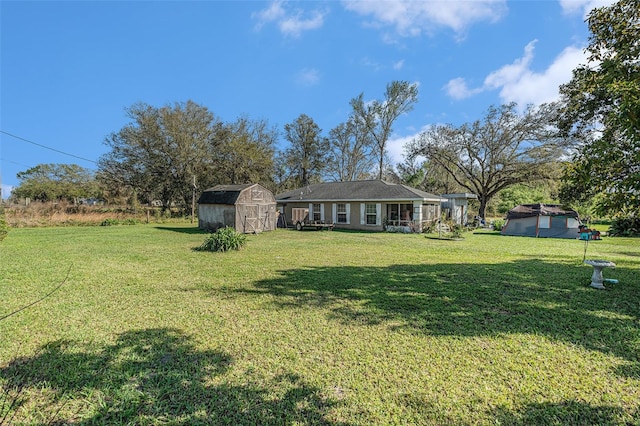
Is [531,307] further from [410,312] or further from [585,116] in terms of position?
[585,116]

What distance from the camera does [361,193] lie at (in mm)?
18750

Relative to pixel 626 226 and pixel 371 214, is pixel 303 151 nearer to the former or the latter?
pixel 371 214

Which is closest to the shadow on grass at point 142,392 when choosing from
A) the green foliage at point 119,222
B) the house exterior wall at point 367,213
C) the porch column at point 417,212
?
the porch column at point 417,212

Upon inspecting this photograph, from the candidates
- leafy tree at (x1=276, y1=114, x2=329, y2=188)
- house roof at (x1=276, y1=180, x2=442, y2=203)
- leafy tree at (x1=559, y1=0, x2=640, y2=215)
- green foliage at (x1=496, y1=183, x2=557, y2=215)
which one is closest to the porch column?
house roof at (x1=276, y1=180, x2=442, y2=203)

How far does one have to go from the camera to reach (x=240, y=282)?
19.5 feet

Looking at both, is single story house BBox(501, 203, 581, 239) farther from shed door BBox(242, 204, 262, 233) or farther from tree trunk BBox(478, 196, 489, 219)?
shed door BBox(242, 204, 262, 233)

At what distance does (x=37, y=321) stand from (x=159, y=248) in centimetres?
668

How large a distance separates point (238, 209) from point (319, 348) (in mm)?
13574

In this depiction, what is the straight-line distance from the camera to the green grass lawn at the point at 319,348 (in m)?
2.29

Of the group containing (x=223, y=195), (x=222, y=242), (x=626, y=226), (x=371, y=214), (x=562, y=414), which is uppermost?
(x=223, y=195)

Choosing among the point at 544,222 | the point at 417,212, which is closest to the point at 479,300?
the point at 417,212

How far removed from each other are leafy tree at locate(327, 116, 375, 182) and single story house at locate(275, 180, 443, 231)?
1254 cm

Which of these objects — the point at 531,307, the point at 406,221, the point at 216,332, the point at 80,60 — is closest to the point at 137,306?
the point at 216,332

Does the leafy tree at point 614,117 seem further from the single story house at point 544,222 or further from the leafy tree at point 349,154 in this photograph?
the leafy tree at point 349,154
